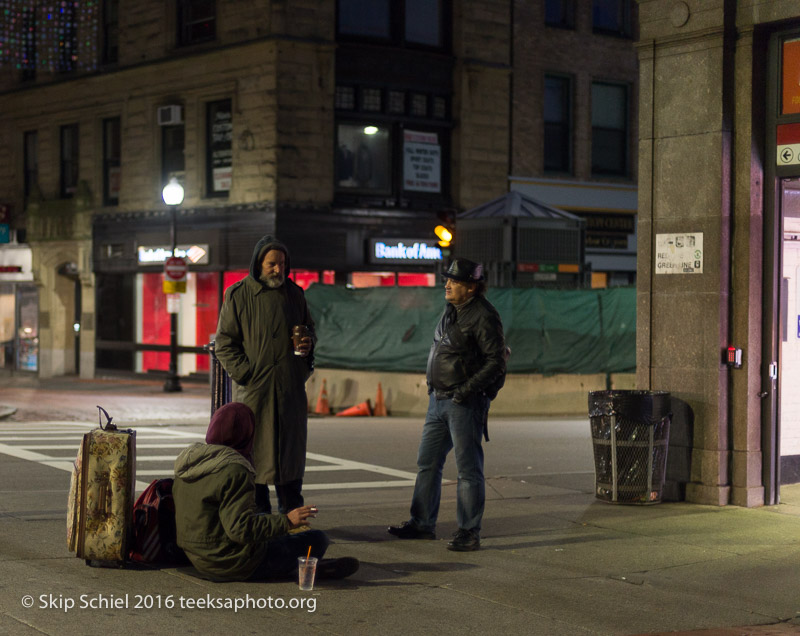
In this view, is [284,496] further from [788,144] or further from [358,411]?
[358,411]

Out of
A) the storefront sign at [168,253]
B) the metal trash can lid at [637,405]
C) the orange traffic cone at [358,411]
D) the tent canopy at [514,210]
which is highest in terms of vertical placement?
the tent canopy at [514,210]

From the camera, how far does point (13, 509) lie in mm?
9898

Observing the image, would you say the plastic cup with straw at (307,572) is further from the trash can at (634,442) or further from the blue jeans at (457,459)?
the trash can at (634,442)

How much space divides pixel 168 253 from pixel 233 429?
22.9m

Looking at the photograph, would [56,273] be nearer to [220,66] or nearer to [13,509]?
[220,66]

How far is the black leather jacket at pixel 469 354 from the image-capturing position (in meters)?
8.56

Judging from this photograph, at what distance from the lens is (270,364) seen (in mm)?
8562

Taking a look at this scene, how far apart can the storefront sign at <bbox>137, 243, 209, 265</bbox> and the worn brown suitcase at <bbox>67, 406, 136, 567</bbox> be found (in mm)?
20713

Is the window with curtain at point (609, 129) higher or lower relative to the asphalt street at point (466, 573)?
higher

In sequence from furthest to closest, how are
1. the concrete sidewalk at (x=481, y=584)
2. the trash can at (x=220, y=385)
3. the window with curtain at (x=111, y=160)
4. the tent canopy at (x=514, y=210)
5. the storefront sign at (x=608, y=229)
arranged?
the storefront sign at (x=608, y=229) → the window with curtain at (x=111, y=160) → the tent canopy at (x=514, y=210) → the trash can at (x=220, y=385) → the concrete sidewalk at (x=481, y=584)

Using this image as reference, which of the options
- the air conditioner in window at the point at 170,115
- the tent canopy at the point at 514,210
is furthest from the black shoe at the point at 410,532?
the air conditioner in window at the point at 170,115

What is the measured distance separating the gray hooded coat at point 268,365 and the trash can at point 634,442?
3182 mm

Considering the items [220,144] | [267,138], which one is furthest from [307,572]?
[220,144]

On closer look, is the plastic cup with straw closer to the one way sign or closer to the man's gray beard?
the man's gray beard
